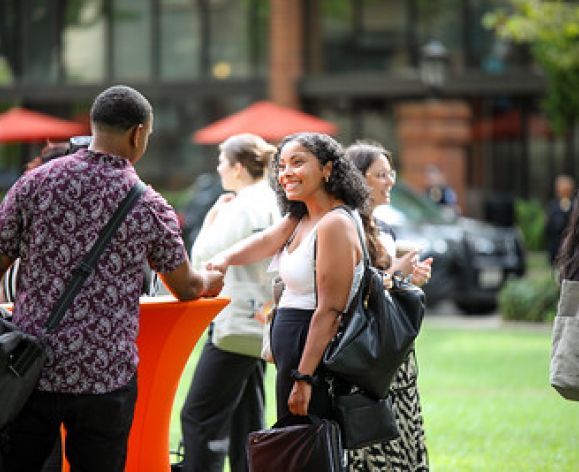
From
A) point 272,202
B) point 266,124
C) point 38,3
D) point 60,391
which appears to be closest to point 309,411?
point 60,391

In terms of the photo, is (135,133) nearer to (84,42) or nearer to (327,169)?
(327,169)

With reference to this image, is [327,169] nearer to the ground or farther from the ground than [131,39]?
nearer to the ground

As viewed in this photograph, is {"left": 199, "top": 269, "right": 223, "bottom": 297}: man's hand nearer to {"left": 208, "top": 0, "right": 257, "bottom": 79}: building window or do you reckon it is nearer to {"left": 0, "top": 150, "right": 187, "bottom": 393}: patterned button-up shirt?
{"left": 0, "top": 150, "right": 187, "bottom": 393}: patterned button-up shirt

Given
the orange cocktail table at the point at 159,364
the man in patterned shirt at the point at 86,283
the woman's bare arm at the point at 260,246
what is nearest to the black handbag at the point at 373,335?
the woman's bare arm at the point at 260,246

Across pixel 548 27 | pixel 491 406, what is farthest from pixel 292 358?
pixel 548 27

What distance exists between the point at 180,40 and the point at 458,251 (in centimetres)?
1581

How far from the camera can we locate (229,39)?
113ft

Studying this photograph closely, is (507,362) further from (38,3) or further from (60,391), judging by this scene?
(38,3)

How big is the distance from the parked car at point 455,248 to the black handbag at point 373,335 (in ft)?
46.2

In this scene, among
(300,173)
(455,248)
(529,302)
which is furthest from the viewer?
(455,248)

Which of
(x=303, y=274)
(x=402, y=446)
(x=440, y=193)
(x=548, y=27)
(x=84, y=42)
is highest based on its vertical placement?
(x=548, y=27)

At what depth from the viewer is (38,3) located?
120ft

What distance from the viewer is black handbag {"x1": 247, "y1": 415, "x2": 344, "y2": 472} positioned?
19.2ft

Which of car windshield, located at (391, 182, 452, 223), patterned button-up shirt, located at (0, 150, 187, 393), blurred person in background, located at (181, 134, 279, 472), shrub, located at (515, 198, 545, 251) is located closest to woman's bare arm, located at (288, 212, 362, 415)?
patterned button-up shirt, located at (0, 150, 187, 393)
